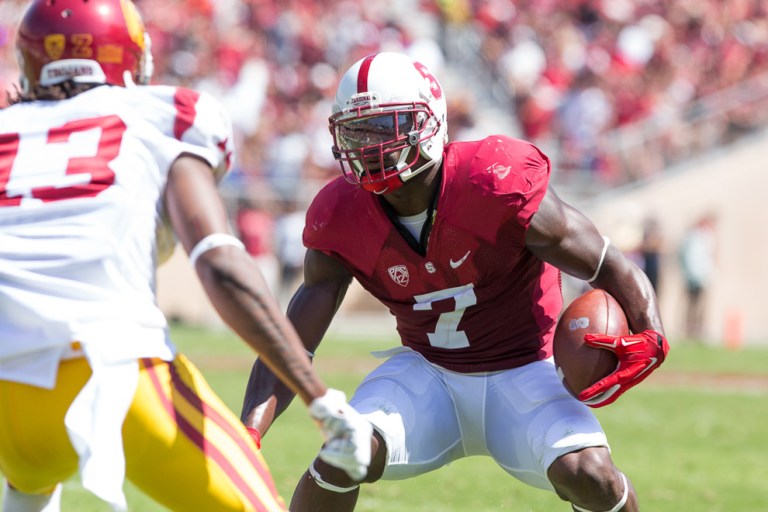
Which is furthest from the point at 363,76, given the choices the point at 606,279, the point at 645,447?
the point at 645,447

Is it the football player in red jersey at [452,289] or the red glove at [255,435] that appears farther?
the football player in red jersey at [452,289]

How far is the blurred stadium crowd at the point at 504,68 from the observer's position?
15078 mm

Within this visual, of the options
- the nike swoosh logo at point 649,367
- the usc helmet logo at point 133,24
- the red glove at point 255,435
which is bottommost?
the red glove at point 255,435

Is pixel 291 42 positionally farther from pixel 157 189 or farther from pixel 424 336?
pixel 157 189

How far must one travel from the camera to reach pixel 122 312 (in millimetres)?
2754

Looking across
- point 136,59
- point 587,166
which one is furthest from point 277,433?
point 587,166

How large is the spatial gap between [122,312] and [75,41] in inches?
27.9

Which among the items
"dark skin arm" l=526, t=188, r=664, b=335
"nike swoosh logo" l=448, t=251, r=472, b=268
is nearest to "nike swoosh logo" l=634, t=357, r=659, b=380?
"dark skin arm" l=526, t=188, r=664, b=335

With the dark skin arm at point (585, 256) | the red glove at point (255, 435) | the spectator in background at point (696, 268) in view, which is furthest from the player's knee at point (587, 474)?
the spectator in background at point (696, 268)

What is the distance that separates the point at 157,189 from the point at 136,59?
1.40 ft

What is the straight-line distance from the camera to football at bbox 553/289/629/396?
383 centimetres

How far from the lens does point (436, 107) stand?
4.12 metres

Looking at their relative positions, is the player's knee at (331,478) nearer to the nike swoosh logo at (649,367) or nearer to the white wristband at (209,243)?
the nike swoosh logo at (649,367)

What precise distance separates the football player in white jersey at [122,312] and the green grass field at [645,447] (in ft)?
9.24
